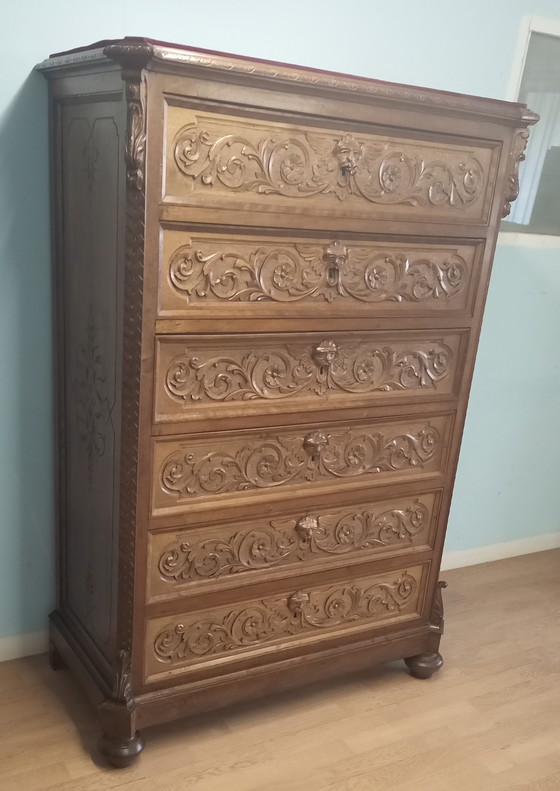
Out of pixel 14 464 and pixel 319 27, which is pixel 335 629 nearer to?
pixel 14 464

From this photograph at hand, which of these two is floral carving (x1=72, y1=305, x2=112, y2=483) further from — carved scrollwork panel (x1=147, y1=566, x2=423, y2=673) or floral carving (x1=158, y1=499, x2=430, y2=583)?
carved scrollwork panel (x1=147, y1=566, x2=423, y2=673)

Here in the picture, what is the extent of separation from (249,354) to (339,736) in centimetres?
100

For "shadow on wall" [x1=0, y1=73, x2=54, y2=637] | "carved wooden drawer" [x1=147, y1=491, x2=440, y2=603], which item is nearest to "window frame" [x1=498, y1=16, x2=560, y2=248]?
"carved wooden drawer" [x1=147, y1=491, x2=440, y2=603]

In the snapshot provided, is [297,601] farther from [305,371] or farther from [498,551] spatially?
[498,551]

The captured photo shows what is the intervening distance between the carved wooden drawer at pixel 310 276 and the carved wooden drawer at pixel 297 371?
0.20ft

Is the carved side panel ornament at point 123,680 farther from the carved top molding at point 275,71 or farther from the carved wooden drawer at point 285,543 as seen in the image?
the carved top molding at point 275,71

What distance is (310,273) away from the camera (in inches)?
62.3

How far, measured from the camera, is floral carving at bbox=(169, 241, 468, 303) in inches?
57.6

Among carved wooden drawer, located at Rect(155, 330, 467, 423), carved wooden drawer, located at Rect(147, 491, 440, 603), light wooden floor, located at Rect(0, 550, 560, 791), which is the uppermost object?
carved wooden drawer, located at Rect(155, 330, 467, 423)

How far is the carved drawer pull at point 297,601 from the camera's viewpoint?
1.80m

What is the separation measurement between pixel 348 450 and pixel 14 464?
0.84 m

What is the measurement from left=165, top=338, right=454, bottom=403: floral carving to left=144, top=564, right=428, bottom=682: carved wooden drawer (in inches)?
19.9

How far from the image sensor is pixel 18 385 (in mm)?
1848

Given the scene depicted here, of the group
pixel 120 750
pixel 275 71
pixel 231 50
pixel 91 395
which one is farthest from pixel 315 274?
pixel 120 750
